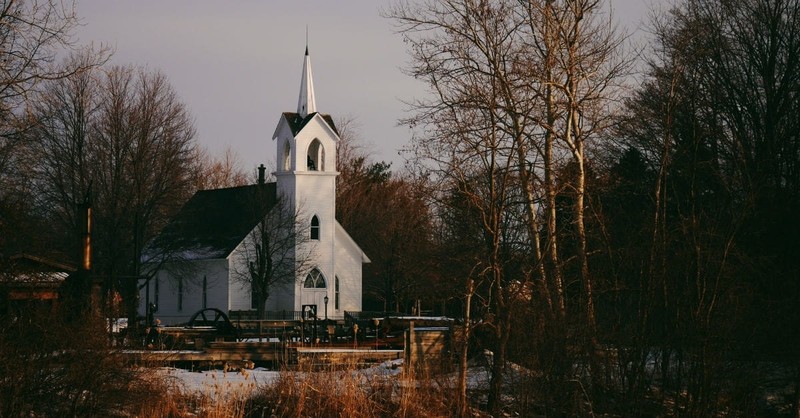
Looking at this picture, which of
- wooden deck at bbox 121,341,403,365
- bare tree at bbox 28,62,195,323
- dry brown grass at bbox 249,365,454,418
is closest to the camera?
dry brown grass at bbox 249,365,454,418

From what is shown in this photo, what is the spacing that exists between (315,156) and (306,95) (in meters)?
3.25

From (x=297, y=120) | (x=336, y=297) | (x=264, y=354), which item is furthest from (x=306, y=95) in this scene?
(x=264, y=354)

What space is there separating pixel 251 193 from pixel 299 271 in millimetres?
5610

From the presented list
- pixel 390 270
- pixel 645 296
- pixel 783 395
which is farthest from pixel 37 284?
pixel 390 270

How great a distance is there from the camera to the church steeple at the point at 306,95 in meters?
61.1

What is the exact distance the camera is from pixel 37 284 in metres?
24.0

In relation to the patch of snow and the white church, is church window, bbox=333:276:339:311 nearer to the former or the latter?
the white church

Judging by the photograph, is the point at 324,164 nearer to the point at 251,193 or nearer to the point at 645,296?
the point at 251,193

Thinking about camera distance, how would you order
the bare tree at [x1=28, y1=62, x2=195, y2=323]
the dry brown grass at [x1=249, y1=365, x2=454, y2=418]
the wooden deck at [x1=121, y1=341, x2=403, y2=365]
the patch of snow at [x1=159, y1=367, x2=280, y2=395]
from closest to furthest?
the dry brown grass at [x1=249, y1=365, x2=454, y2=418], the patch of snow at [x1=159, y1=367, x2=280, y2=395], the wooden deck at [x1=121, y1=341, x2=403, y2=365], the bare tree at [x1=28, y1=62, x2=195, y2=323]

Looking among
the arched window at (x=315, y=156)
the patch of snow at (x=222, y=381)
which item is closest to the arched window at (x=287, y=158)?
the arched window at (x=315, y=156)

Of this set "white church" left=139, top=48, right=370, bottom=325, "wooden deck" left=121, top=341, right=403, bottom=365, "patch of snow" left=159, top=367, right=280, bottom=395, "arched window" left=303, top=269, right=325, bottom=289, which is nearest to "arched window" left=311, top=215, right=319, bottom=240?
"white church" left=139, top=48, right=370, bottom=325

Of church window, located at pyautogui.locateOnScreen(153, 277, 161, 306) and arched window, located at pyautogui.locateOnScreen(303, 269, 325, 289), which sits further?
church window, located at pyautogui.locateOnScreen(153, 277, 161, 306)

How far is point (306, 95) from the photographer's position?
61562mm

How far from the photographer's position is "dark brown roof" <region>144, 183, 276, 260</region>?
60.1 metres
